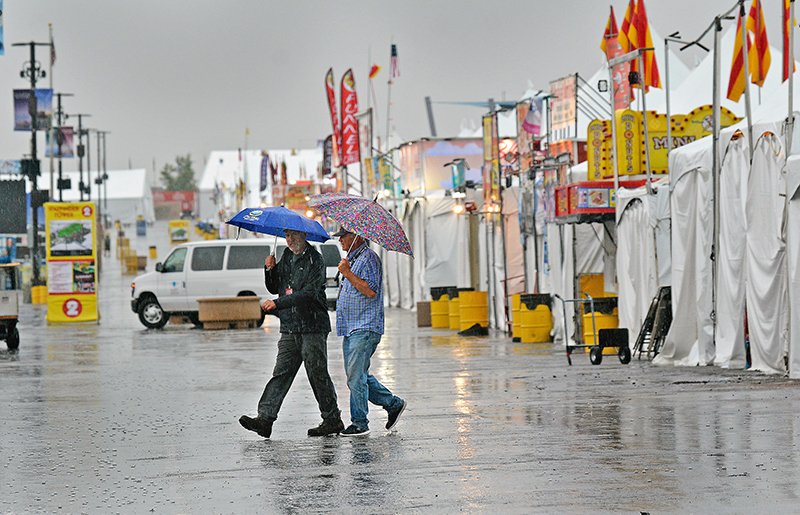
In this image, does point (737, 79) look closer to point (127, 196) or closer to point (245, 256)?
point (245, 256)

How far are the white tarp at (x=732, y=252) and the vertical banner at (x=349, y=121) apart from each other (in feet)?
96.1

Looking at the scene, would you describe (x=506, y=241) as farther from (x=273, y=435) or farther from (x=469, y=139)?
(x=273, y=435)

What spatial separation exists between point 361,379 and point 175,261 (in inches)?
909

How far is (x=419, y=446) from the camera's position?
11820mm

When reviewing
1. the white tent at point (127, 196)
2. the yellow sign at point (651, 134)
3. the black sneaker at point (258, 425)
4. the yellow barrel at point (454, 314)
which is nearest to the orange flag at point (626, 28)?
the yellow sign at point (651, 134)

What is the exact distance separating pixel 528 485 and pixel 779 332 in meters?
9.10

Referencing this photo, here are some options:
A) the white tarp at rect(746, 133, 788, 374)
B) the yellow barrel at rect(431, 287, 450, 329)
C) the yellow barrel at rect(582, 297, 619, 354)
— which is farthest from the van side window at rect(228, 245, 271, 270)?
the white tarp at rect(746, 133, 788, 374)

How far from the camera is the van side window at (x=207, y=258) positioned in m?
35.0

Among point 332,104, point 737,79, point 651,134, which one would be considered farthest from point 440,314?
point 332,104

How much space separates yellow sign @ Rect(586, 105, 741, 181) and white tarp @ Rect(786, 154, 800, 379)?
6285 mm

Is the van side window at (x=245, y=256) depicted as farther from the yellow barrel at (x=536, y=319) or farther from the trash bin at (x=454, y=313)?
the yellow barrel at (x=536, y=319)

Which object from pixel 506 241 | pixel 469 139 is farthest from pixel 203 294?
Result: pixel 469 139

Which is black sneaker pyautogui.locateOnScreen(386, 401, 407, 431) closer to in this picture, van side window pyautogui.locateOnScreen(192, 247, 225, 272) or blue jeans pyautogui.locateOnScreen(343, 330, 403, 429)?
blue jeans pyautogui.locateOnScreen(343, 330, 403, 429)

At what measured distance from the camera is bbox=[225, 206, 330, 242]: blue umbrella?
1256 cm
